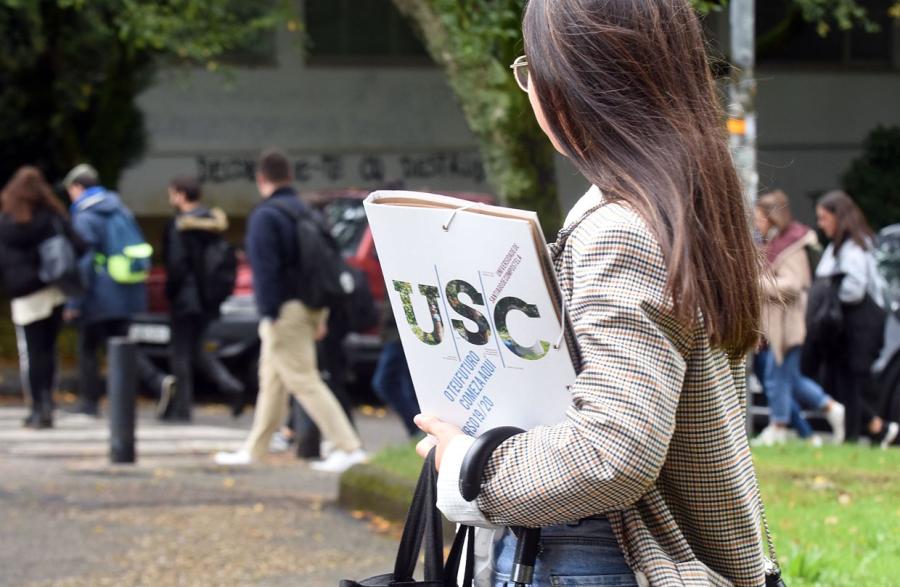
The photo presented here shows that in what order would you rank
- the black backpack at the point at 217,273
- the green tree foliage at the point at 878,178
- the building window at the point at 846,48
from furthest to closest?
the building window at the point at 846,48 < the green tree foliage at the point at 878,178 < the black backpack at the point at 217,273

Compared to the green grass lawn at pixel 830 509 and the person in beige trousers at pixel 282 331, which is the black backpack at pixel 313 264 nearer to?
the person in beige trousers at pixel 282 331

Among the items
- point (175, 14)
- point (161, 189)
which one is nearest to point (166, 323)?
point (175, 14)

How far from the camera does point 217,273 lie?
1160 cm

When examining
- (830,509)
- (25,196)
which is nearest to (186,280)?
(25,196)

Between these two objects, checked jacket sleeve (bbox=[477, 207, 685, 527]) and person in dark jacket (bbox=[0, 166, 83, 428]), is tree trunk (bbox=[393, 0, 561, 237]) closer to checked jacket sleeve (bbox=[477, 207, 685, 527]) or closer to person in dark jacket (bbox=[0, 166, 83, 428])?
person in dark jacket (bbox=[0, 166, 83, 428])

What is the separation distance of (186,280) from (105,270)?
2.12 feet

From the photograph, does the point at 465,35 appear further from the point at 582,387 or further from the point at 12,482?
the point at 582,387

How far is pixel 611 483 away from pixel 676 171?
0.44 meters

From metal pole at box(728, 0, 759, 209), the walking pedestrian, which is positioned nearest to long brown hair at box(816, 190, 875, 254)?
the walking pedestrian

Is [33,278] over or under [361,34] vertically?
over

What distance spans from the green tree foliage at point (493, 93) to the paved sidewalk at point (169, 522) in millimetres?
2089

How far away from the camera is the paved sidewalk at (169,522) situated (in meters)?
6.34

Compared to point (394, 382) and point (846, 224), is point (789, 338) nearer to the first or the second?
point (846, 224)

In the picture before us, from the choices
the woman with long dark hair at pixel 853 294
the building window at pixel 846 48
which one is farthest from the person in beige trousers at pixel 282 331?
the building window at pixel 846 48
